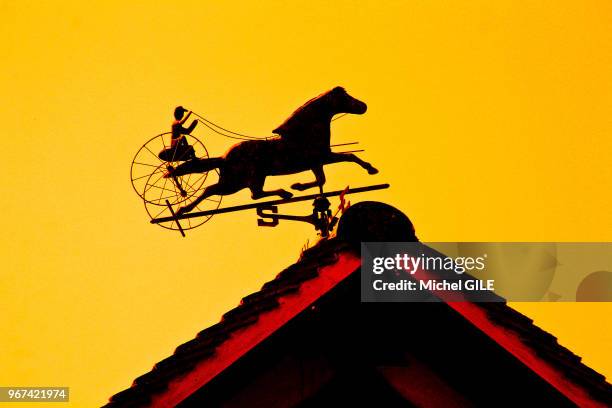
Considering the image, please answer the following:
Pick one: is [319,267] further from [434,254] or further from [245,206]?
[245,206]

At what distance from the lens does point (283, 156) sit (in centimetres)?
534

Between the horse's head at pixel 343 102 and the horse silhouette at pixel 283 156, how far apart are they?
0.04 ft

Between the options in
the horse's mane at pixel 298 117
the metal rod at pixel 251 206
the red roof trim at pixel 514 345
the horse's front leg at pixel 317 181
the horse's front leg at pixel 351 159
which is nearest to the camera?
the red roof trim at pixel 514 345

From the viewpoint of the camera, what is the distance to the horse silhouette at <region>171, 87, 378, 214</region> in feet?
17.5

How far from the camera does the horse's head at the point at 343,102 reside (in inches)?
216

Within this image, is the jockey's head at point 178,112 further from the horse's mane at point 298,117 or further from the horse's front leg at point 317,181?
the horse's front leg at point 317,181

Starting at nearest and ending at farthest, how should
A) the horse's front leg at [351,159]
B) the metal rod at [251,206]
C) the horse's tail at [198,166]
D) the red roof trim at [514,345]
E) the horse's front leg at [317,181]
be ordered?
the red roof trim at [514,345], the metal rod at [251,206], the horse's tail at [198,166], the horse's front leg at [317,181], the horse's front leg at [351,159]

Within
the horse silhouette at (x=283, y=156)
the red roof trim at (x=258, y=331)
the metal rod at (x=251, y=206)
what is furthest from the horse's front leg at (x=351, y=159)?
the red roof trim at (x=258, y=331)

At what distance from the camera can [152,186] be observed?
5207mm

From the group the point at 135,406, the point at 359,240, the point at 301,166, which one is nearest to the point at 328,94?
the point at 301,166

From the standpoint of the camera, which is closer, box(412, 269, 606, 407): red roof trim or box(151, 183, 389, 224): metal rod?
box(412, 269, 606, 407): red roof trim

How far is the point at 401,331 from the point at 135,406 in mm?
1216

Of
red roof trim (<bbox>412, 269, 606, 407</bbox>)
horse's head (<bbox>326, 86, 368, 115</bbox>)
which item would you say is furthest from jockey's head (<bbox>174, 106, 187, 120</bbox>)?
red roof trim (<bbox>412, 269, 606, 407</bbox>)

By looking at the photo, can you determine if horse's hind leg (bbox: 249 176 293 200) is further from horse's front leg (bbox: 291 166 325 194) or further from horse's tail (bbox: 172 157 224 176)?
horse's tail (bbox: 172 157 224 176)
